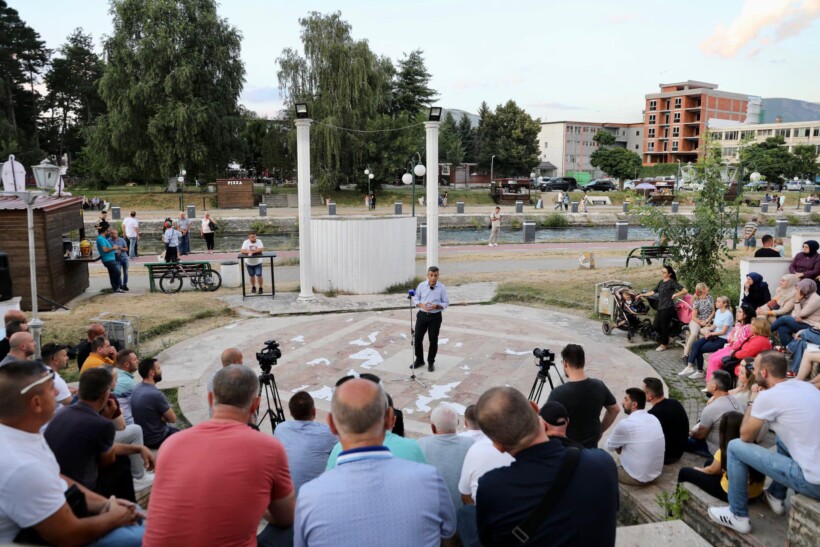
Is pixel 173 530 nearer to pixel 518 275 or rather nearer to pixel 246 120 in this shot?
pixel 518 275

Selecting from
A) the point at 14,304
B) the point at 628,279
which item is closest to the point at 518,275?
the point at 628,279

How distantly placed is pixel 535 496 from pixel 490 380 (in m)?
5.69

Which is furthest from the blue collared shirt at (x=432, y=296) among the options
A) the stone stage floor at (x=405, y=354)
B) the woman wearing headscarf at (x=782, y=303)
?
the woman wearing headscarf at (x=782, y=303)

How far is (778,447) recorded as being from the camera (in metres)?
Result: 3.97

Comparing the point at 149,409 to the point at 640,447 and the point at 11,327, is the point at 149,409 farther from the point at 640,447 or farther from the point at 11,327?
the point at 640,447

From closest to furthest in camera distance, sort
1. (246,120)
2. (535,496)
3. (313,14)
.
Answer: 1. (535,496)
2. (313,14)
3. (246,120)

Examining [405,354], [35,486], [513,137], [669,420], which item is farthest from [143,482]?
[513,137]

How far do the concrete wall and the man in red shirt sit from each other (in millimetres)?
10350

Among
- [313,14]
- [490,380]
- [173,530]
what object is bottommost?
[490,380]

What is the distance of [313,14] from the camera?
4100 centimetres

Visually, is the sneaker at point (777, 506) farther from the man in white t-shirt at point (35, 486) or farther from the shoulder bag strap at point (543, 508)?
the man in white t-shirt at point (35, 486)

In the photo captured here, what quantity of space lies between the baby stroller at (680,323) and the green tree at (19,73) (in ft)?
186

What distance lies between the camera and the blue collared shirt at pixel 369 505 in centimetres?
215

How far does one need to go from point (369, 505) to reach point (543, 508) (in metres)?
0.74
